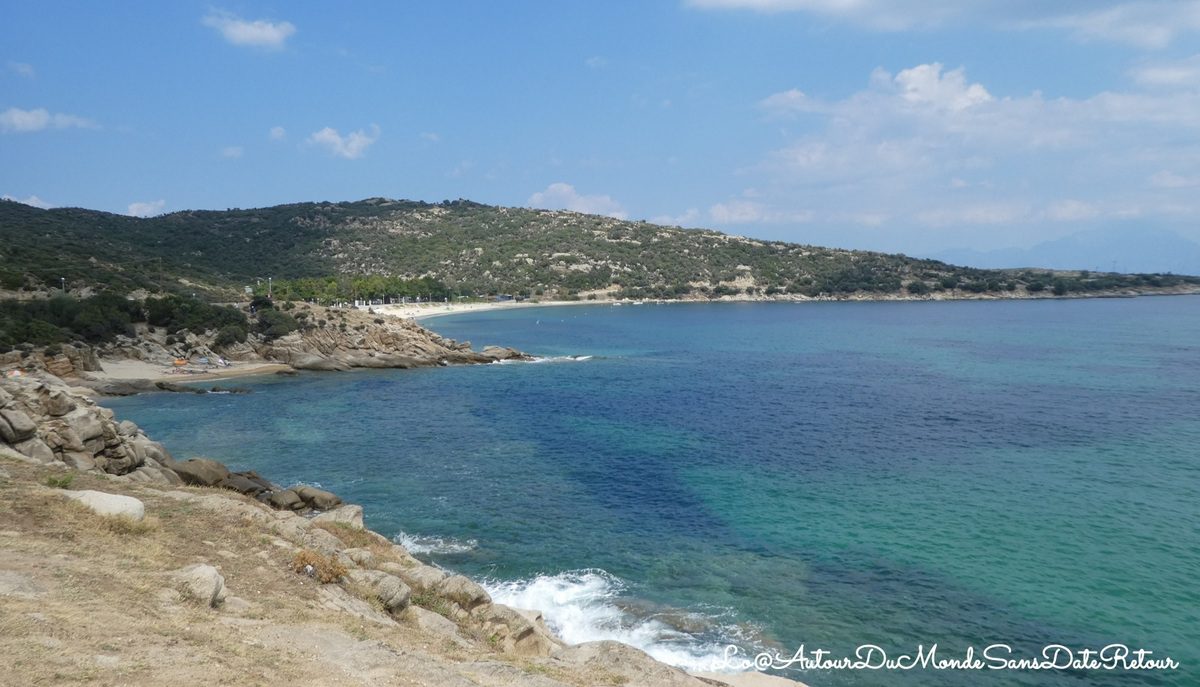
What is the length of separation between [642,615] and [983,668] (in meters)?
7.85

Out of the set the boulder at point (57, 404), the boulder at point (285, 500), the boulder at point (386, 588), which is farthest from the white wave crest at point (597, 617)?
the boulder at point (57, 404)

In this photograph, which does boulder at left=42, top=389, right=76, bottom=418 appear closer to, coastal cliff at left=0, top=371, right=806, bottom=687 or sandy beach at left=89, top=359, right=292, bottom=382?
coastal cliff at left=0, top=371, right=806, bottom=687

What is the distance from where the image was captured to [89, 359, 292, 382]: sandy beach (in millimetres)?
53844

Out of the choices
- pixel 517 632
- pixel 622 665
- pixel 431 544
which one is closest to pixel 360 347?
pixel 431 544

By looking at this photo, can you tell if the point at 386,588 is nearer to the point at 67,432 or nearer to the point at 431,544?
the point at 431,544

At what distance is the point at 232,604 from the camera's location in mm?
12070

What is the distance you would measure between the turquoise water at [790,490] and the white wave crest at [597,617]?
0.08 metres

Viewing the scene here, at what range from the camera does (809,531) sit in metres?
24.3

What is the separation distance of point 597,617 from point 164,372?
52092 mm

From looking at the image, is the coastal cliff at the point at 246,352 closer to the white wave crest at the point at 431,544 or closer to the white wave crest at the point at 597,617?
the white wave crest at the point at 431,544

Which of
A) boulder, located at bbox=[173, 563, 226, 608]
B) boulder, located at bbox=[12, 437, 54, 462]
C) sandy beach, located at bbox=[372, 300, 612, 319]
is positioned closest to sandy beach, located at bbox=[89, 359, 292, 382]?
boulder, located at bbox=[12, 437, 54, 462]

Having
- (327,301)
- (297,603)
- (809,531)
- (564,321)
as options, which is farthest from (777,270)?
(297,603)

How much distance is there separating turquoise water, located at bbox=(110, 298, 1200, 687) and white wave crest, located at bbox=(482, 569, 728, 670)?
0.08 meters

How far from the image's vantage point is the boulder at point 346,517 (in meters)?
19.6
